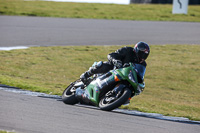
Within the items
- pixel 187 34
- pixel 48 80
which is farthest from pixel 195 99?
pixel 187 34

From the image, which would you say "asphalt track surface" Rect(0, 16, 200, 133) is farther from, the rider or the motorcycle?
the rider

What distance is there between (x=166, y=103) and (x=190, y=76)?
3.96 meters

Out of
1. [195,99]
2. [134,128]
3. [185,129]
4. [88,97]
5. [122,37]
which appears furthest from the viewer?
[122,37]

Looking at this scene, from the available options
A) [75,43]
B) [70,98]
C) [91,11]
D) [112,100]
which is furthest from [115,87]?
[91,11]

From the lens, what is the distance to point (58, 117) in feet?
22.7

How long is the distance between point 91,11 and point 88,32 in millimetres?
5808

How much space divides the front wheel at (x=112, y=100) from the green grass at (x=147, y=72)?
4.24 feet

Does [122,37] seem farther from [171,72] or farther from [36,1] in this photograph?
[36,1]

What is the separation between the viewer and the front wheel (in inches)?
297

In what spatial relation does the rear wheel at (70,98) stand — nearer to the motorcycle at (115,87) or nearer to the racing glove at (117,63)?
the motorcycle at (115,87)

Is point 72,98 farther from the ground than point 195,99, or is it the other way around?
point 72,98

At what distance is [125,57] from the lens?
8.21 meters

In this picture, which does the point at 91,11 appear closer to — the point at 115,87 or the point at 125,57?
the point at 125,57

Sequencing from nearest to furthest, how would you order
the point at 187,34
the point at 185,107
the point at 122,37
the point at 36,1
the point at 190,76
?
the point at 185,107
the point at 190,76
the point at 122,37
the point at 187,34
the point at 36,1
